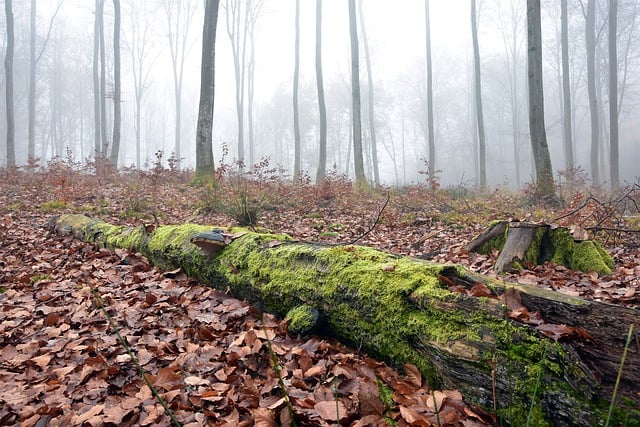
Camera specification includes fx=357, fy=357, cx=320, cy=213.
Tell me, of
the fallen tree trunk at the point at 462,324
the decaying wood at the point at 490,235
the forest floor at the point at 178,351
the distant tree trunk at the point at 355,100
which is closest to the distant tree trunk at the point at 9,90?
the forest floor at the point at 178,351

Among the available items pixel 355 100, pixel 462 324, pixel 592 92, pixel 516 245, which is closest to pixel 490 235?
pixel 516 245

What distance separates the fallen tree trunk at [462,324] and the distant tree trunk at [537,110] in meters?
8.06

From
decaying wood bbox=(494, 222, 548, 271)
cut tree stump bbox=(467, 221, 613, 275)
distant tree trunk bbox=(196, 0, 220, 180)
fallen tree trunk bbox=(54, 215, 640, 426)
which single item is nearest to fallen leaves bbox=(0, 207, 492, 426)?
fallen tree trunk bbox=(54, 215, 640, 426)

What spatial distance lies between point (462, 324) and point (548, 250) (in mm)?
3200

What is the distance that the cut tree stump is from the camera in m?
3.95

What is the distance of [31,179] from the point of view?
10750 millimetres

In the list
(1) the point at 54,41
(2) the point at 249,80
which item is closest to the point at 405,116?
(2) the point at 249,80

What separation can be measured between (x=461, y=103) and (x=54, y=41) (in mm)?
46737

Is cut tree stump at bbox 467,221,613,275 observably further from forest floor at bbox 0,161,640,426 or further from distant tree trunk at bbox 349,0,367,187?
distant tree trunk at bbox 349,0,367,187

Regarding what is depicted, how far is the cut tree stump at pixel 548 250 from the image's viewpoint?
13.0 feet

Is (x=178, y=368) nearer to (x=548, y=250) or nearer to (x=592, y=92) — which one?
(x=548, y=250)

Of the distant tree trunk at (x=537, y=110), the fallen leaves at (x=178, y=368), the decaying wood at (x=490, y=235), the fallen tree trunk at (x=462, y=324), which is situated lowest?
the fallen leaves at (x=178, y=368)

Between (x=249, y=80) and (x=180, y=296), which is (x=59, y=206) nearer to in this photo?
(x=180, y=296)

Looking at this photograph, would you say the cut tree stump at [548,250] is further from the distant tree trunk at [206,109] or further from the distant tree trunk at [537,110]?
the distant tree trunk at [206,109]
